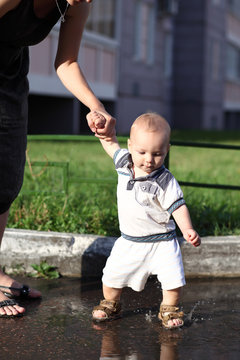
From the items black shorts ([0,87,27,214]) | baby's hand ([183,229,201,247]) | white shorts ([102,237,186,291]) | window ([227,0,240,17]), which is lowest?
white shorts ([102,237,186,291])

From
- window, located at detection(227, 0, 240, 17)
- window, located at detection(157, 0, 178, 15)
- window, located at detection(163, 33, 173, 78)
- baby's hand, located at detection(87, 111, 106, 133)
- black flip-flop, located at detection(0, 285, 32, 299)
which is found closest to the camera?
baby's hand, located at detection(87, 111, 106, 133)

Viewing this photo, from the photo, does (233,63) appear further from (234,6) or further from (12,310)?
(12,310)

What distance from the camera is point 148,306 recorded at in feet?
13.1

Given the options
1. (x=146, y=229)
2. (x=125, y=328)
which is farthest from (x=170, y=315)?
(x=146, y=229)

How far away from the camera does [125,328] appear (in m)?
3.54

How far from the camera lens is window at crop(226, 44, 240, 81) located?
1227 inches

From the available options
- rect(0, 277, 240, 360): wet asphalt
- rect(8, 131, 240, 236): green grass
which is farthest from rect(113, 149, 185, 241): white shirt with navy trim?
rect(8, 131, 240, 236): green grass

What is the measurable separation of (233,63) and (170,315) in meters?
30.0

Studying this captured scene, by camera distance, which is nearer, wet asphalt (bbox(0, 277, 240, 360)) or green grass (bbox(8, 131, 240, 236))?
wet asphalt (bbox(0, 277, 240, 360))

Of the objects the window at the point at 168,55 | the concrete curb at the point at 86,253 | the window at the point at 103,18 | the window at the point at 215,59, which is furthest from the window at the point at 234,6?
the concrete curb at the point at 86,253

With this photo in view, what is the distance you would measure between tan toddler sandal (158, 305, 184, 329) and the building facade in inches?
430

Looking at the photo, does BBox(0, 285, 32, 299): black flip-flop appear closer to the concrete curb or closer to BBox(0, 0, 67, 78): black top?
the concrete curb

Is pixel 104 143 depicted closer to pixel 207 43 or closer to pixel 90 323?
pixel 90 323

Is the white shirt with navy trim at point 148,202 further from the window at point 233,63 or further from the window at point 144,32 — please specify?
the window at point 233,63
